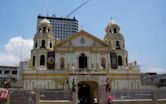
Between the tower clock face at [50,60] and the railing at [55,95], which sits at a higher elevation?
the tower clock face at [50,60]

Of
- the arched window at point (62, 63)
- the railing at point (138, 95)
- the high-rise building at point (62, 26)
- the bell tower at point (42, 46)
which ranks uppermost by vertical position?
the high-rise building at point (62, 26)

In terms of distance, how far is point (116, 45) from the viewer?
4522 centimetres

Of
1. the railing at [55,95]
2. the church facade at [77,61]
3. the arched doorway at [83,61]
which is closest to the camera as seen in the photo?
the railing at [55,95]

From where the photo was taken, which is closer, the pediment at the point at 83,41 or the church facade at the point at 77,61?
the church facade at the point at 77,61

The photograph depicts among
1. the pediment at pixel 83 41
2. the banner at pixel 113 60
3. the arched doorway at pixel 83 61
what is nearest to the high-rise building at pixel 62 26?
the pediment at pixel 83 41

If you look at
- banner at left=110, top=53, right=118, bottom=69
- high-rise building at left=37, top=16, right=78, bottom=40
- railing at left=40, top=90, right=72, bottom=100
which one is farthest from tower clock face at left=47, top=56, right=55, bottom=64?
high-rise building at left=37, top=16, right=78, bottom=40

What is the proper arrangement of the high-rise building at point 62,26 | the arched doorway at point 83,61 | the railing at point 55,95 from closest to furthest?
the railing at point 55,95, the arched doorway at point 83,61, the high-rise building at point 62,26

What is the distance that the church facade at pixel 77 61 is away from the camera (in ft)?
130

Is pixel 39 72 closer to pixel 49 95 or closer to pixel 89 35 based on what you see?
pixel 89 35

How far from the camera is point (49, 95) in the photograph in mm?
19141

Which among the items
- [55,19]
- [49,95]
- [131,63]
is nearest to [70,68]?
[131,63]

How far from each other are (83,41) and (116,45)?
7.17 metres

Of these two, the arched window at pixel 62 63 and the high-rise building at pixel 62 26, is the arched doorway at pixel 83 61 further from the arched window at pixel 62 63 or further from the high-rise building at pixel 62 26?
the high-rise building at pixel 62 26

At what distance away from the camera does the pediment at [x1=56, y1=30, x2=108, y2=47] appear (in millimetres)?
42375
